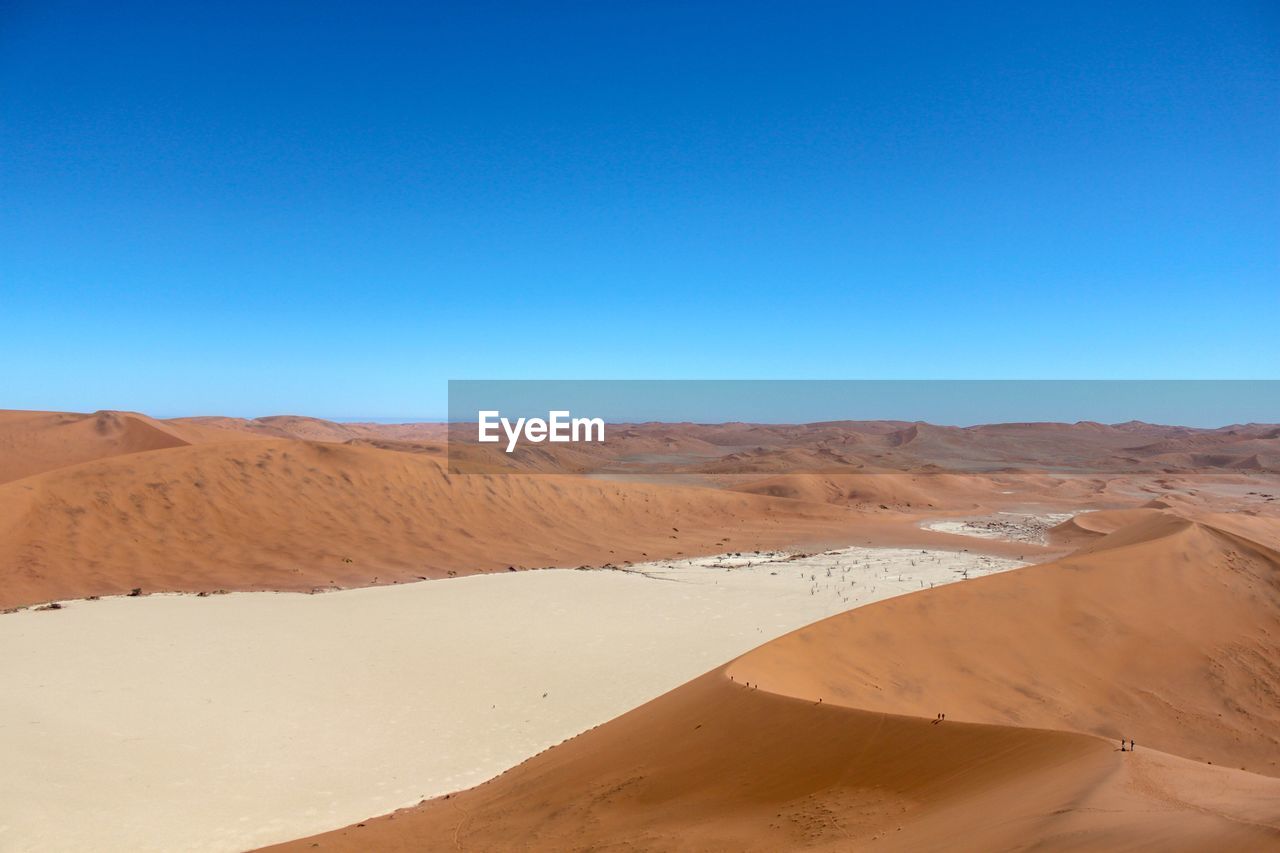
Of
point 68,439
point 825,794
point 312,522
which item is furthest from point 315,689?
point 68,439

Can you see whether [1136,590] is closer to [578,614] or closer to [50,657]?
[578,614]

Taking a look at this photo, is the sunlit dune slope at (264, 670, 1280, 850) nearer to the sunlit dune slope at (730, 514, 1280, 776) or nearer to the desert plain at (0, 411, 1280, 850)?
the desert plain at (0, 411, 1280, 850)

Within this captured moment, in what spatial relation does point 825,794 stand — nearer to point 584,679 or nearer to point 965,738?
point 965,738

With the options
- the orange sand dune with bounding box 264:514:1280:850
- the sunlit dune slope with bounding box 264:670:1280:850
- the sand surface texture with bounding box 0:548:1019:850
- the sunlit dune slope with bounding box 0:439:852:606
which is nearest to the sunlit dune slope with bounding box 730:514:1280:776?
the orange sand dune with bounding box 264:514:1280:850

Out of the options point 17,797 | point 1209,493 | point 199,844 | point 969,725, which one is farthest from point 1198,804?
point 1209,493

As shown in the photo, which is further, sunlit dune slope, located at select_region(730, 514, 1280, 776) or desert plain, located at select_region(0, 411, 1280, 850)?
sunlit dune slope, located at select_region(730, 514, 1280, 776)
